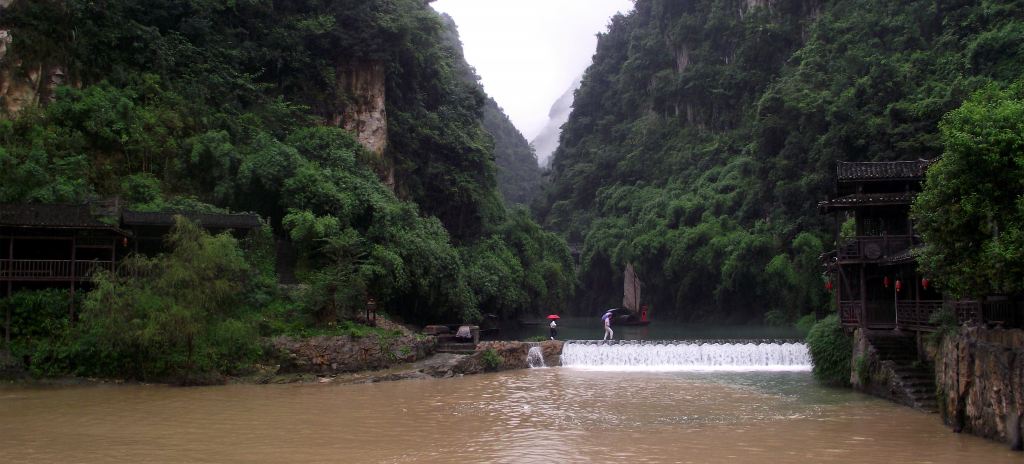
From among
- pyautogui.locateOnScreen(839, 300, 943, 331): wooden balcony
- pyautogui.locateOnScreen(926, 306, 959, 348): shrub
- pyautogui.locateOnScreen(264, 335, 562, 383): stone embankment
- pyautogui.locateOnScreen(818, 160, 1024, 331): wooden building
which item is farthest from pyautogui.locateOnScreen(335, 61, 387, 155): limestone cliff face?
pyautogui.locateOnScreen(926, 306, 959, 348): shrub

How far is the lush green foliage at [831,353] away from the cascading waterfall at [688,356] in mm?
4321

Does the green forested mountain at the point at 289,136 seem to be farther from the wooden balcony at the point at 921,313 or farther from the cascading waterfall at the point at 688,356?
the wooden balcony at the point at 921,313

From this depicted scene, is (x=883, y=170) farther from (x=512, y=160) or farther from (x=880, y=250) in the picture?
(x=512, y=160)

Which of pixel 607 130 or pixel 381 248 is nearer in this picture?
pixel 381 248

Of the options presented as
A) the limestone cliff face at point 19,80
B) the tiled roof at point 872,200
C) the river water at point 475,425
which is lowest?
the river water at point 475,425

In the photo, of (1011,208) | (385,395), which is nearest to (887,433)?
(1011,208)

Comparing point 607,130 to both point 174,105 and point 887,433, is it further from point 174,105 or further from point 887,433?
point 887,433

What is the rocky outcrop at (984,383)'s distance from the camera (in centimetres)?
1236

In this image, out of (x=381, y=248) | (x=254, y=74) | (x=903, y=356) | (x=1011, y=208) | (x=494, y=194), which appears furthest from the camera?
(x=494, y=194)

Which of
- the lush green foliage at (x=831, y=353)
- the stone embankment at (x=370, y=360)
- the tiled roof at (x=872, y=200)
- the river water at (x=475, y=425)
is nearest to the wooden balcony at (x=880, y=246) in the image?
the tiled roof at (x=872, y=200)

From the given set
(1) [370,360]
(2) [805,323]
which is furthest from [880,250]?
(2) [805,323]

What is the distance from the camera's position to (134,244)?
82.6ft

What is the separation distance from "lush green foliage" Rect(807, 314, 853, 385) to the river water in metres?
0.77

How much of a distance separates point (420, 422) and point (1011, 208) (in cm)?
1181
